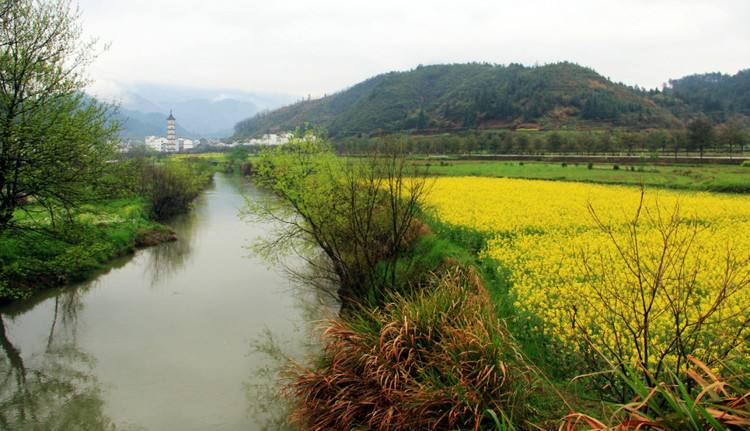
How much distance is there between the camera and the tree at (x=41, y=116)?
13.5m

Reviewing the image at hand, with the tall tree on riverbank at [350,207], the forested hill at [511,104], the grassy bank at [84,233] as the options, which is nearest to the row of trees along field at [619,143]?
the grassy bank at [84,233]

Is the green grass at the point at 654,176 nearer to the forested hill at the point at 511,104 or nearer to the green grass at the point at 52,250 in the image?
the green grass at the point at 52,250

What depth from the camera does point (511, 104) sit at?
396 feet

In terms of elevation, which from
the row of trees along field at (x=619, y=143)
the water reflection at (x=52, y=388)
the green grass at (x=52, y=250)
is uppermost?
the row of trees along field at (x=619, y=143)

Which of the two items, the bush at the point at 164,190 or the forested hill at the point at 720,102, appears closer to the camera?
the bush at the point at 164,190

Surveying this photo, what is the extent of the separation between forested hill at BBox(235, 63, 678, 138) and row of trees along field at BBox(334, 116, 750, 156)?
36188 millimetres

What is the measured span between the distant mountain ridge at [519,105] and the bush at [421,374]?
106814 millimetres

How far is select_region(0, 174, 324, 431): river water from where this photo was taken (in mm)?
9672

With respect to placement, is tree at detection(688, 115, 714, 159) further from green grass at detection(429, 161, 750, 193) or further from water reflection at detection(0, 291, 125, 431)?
water reflection at detection(0, 291, 125, 431)

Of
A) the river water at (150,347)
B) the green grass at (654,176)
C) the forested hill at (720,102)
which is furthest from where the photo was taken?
the forested hill at (720,102)

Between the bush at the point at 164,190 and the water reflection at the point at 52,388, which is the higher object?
the bush at the point at 164,190

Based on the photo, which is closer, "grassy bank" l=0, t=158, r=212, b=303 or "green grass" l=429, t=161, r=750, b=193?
"grassy bank" l=0, t=158, r=212, b=303

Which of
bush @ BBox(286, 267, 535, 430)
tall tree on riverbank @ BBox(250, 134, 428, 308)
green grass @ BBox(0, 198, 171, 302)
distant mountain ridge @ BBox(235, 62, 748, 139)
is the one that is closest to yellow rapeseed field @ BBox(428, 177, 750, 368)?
bush @ BBox(286, 267, 535, 430)

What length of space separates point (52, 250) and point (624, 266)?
19.8m
